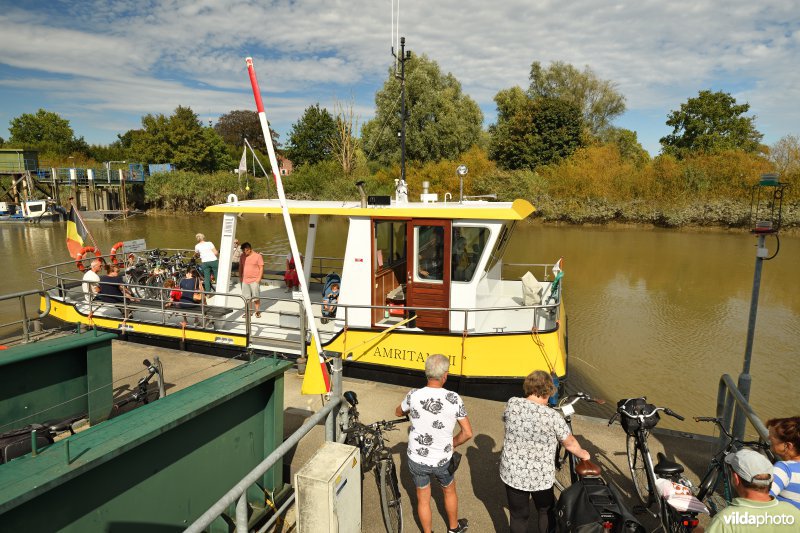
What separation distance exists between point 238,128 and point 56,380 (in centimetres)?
8025

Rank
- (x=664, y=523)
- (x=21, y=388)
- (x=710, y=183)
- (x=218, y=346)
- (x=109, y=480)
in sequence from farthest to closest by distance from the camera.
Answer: (x=710, y=183) → (x=218, y=346) → (x=21, y=388) → (x=664, y=523) → (x=109, y=480)

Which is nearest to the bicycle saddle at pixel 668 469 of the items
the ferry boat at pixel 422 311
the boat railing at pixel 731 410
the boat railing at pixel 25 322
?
the boat railing at pixel 731 410

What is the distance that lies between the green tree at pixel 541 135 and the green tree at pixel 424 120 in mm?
4296

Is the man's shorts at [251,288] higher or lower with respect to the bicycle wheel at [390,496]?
higher

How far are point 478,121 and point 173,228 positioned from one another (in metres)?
30.6

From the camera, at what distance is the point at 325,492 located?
10.7 feet

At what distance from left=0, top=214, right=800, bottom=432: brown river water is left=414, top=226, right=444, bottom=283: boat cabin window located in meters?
4.08

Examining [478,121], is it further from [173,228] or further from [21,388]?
[21,388]

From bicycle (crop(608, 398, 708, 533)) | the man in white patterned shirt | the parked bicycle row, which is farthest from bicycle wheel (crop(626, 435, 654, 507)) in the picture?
the man in white patterned shirt

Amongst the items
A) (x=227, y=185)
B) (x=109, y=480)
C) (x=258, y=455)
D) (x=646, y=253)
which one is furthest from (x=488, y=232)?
(x=227, y=185)

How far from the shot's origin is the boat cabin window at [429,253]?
25.1 feet

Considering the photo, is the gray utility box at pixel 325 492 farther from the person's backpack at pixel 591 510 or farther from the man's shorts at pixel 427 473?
the person's backpack at pixel 591 510

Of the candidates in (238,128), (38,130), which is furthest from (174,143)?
(38,130)

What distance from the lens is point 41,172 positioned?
4825 cm
